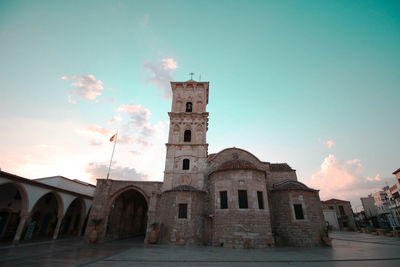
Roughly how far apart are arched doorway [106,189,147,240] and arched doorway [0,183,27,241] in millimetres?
8120

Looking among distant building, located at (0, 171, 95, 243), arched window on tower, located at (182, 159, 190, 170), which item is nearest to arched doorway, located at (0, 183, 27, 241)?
distant building, located at (0, 171, 95, 243)

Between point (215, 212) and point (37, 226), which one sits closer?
point (215, 212)

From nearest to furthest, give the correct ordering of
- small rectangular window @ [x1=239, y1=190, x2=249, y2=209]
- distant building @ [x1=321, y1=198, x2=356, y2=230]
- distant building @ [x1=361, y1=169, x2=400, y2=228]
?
small rectangular window @ [x1=239, y1=190, x2=249, y2=209] → distant building @ [x1=361, y1=169, x2=400, y2=228] → distant building @ [x1=321, y1=198, x2=356, y2=230]

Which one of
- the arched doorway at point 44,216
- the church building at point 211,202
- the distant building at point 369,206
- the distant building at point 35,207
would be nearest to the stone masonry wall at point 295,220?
the church building at point 211,202

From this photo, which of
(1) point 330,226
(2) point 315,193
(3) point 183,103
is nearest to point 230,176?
(2) point 315,193

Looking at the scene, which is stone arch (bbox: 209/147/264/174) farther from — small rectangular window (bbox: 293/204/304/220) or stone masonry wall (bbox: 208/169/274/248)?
small rectangular window (bbox: 293/204/304/220)

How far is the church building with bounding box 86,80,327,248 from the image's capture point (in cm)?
1483

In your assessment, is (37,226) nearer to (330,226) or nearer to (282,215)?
(282,215)

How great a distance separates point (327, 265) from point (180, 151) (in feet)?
50.8

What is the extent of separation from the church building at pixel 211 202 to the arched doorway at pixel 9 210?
6.92m

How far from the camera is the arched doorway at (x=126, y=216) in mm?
20094

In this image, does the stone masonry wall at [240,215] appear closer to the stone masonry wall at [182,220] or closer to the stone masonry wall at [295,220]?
the stone masonry wall at [182,220]

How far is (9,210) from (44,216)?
185 inches

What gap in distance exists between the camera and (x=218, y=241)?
1459 cm
